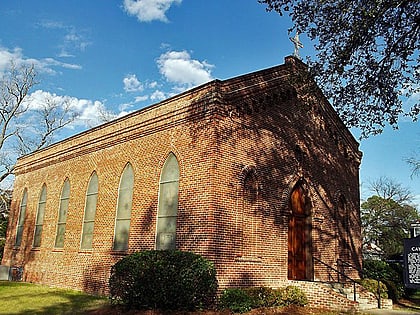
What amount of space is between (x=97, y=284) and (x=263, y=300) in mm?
6762

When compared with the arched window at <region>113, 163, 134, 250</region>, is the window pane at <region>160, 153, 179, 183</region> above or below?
above

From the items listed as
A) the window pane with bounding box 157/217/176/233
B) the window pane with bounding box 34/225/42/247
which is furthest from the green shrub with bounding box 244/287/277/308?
the window pane with bounding box 34/225/42/247

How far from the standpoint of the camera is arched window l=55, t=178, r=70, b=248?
65.2 ft

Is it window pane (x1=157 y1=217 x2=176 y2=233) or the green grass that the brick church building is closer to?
window pane (x1=157 y1=217 x2=176 y2=233)

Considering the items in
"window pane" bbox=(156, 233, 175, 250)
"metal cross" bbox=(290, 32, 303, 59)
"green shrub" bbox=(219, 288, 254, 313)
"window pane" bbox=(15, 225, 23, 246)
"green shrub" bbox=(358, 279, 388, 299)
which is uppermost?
"metal cross" bbox=(290, 32, 303, 59)

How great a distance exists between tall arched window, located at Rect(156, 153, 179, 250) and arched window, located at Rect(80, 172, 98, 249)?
15.1 ft

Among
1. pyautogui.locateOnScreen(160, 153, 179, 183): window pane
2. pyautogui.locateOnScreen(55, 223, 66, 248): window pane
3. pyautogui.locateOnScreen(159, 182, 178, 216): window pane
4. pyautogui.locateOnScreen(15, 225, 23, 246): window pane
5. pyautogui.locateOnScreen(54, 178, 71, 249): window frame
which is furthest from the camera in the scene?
pyautogui.locateOnScreen(15, 225, 23, 246): window pane

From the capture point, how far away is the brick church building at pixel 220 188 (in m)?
13.3

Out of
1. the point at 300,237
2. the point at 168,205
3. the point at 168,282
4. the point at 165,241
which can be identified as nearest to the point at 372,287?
the point at 300,237

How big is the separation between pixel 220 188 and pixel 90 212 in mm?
7602

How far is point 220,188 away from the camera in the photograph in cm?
1300

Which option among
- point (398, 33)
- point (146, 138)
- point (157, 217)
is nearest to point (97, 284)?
point (157, 217)

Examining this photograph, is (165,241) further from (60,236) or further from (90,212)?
(60,236)

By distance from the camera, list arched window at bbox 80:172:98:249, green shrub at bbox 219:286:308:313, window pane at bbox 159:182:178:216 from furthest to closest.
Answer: arched window at bbox 80:172:98:249
window pane at bbox 159:182:178:216
green shrub at bbox 219:286:308:313
